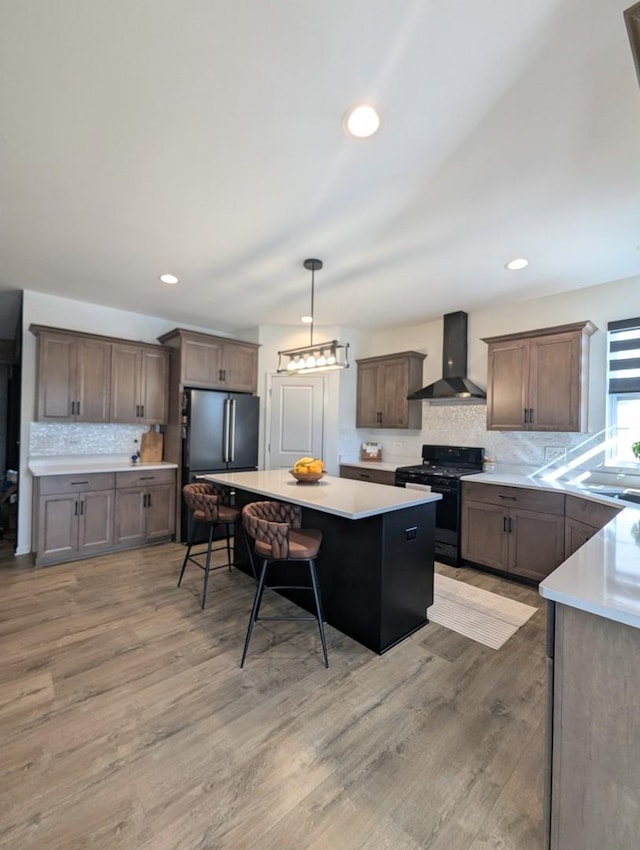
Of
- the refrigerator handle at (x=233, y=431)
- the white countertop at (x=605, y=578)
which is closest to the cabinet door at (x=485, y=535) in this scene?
the white countertop at (x=605, y=578)

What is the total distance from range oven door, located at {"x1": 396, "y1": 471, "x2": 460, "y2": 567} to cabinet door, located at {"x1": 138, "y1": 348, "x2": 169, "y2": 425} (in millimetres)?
3258

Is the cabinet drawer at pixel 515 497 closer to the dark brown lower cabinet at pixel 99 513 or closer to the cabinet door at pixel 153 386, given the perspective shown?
the dark brown lower cabinet at pixel 99 513

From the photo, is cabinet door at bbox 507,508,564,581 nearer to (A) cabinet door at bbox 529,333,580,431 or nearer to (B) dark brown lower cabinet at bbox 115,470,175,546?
(A) cabinet door at bbox 529,333,580,431

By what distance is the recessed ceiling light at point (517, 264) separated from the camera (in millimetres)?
2986

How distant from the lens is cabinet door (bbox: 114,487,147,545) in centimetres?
397

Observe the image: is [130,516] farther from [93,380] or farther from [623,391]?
[623,391]

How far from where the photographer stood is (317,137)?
5.64 ft

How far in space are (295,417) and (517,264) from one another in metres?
3.09

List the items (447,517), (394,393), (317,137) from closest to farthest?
(317,137), (447,517), (394,393)

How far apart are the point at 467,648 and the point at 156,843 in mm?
1847

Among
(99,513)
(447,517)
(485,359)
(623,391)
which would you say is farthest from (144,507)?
(623,391)

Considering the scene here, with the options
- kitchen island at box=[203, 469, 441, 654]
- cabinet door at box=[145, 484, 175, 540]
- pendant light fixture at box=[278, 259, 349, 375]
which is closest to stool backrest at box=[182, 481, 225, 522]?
kitchen island at box=[203, 469, 441, 654]

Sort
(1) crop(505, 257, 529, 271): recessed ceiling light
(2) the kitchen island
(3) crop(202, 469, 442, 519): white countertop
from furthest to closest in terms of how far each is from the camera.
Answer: (1) crop(505, 257, 529, 271): recessed ceiling light, (2) the kitchen island, (3) crop(202, 469, 442, 519): white countertop

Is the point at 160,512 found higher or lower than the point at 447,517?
lower
